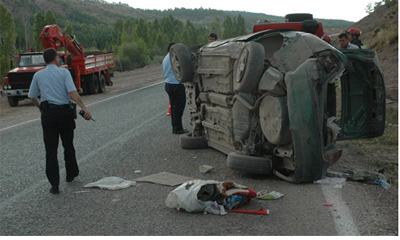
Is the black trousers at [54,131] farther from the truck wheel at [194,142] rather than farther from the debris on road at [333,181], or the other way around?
the debris on road at [333,181]

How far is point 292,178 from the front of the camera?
23.9 feet

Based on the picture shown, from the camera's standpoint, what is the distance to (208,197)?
621 centimetres

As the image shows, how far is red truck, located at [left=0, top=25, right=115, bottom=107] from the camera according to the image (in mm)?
22000

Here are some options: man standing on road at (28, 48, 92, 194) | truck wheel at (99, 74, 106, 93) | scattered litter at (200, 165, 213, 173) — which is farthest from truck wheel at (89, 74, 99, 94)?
man standing on road at (28, 48, 92, 194)

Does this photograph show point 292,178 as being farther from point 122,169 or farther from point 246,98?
point 122,169

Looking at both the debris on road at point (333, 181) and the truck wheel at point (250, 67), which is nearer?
the debris on road at point (333, 181)

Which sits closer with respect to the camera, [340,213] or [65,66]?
[340,213]

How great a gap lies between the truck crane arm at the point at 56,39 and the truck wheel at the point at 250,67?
54.8 ft

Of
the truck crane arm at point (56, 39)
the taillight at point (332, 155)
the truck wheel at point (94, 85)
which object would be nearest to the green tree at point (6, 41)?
the truck wheel at point (94, 85)

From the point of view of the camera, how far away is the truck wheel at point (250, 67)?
7.43 metres

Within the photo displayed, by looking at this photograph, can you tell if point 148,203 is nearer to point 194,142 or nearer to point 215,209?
point 215,209

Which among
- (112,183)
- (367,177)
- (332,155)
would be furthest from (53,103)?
(367,177)

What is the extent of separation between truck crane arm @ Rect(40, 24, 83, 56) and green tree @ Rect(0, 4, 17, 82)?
21.8 feet

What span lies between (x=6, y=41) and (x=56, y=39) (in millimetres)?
9807
